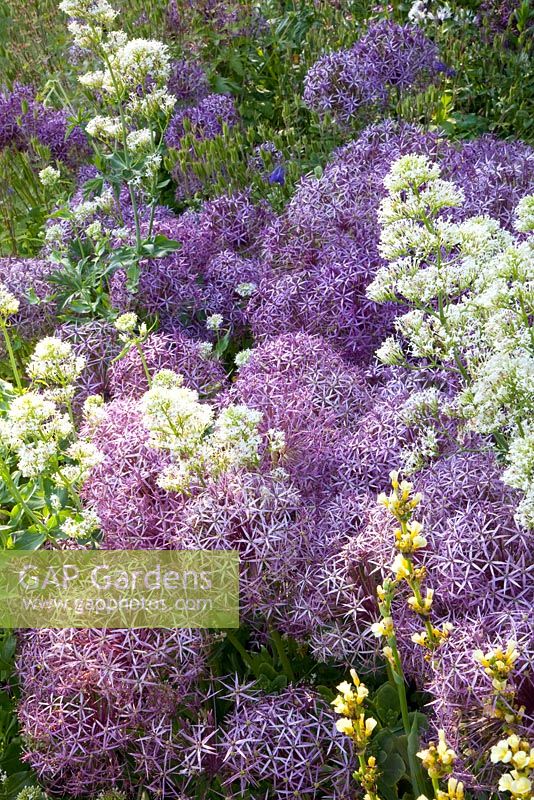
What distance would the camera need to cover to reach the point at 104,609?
2.41 metres

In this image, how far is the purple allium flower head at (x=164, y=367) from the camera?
3.27 m

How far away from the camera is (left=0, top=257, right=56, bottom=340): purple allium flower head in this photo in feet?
13.0

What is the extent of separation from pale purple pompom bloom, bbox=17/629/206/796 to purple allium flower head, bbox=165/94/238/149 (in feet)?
10.9

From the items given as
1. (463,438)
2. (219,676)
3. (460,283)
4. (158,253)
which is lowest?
(219,676)

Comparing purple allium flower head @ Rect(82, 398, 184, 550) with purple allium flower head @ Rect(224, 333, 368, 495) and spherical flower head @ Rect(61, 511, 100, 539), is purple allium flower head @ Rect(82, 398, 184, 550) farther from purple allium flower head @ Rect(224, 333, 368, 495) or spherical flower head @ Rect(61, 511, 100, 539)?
purple allium flower head @ Rect(224, 333, 368, 495)

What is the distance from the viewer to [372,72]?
441 centimetres

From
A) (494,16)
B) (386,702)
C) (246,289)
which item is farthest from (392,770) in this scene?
(494,16)

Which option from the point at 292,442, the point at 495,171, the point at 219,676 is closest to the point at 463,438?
the point at 292,442

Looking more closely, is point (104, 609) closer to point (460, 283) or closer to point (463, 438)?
point (463, 438)

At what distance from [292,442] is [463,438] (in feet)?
1.73

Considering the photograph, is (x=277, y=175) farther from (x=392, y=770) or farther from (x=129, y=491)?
(x=392, y=770)

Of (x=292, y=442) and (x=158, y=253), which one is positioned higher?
(x=158, y=253)

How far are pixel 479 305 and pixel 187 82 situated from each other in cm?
368

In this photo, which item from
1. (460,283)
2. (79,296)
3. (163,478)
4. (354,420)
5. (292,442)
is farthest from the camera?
(79,296)
